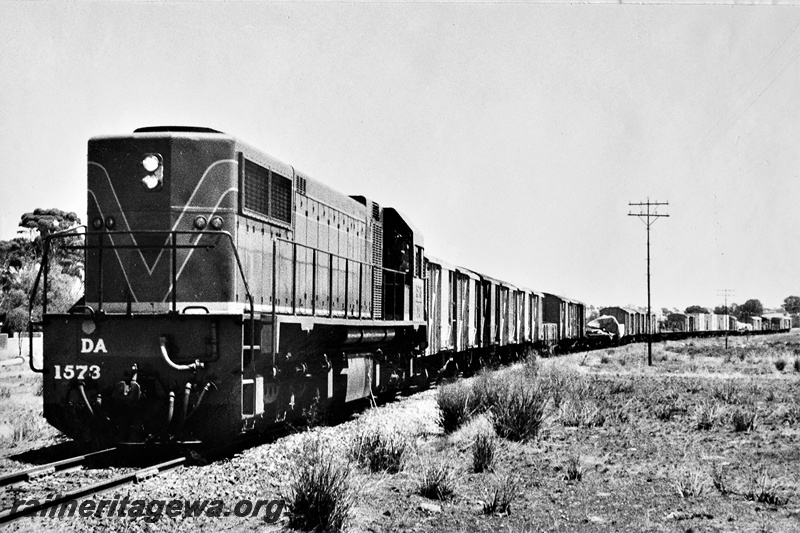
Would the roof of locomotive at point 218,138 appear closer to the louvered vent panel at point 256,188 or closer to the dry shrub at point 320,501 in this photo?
the louvered vent panel at point 256,188

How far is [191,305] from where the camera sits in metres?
8.37

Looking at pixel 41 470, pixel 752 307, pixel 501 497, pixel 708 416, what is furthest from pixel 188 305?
pixel 752 307

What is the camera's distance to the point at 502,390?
11617mm

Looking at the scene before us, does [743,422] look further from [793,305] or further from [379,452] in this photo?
[793,305]

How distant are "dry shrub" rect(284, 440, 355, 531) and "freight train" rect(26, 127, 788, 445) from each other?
2.41 meters

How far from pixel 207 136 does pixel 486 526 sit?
5465 mm

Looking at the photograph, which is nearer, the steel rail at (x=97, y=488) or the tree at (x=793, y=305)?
the steel rail at (x=97, y=488)

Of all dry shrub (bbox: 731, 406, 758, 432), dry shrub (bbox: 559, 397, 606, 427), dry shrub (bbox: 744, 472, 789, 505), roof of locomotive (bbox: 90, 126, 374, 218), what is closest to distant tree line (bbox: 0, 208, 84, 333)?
roof of locomotive (bbox: 90, 126, 374, 218)

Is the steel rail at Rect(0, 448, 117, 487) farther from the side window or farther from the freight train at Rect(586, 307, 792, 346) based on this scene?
the freight train at Rect(586, 307, 792, 346)

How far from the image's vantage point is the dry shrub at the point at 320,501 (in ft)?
18.5

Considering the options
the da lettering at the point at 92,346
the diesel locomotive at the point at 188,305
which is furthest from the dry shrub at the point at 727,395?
the da lettering at the point at 92,346

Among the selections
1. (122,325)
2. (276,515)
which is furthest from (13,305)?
(276,515)

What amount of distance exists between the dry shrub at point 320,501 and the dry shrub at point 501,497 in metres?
1.17

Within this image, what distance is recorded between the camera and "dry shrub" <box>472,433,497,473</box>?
800cm
